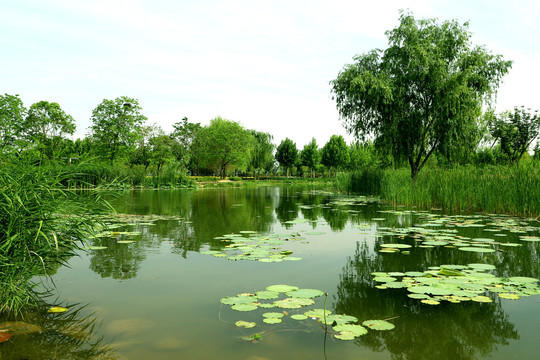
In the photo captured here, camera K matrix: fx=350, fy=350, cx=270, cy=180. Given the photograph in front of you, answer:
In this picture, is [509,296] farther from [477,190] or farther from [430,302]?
[477,190]

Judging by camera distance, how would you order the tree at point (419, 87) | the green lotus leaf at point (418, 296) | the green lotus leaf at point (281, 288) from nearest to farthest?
1. the green lotus leaf at point (418, 296)
2. the green lotus leaf at point (281, 288)
3. the tree at point (419, 87)

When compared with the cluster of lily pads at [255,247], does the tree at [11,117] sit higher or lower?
higher

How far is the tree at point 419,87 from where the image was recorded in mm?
16781

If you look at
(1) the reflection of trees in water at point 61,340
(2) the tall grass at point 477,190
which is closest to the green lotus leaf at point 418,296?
(1) the reflection of trees in water at point 61,340

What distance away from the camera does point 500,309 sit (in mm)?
2920

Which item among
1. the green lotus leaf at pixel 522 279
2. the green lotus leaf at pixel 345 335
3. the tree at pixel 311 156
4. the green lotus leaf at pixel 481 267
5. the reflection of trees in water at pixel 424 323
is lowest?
the reflection of trees in water at pixel 424 323

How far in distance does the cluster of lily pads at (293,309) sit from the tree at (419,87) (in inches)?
591

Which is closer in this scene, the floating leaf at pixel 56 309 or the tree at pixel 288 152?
the floating leaf at pixel 56 309

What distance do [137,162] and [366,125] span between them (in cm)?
3655

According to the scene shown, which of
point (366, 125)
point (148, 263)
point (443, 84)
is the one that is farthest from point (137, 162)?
point (148, 263)

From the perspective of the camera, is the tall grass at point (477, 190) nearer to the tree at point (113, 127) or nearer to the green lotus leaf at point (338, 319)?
the green lotus leaf at point (338, 319)

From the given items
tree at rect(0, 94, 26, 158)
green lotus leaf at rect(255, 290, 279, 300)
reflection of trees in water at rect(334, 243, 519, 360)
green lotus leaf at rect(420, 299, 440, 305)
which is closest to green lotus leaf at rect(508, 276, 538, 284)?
reflection of trees in water at rect(334, 243, 519, 360)

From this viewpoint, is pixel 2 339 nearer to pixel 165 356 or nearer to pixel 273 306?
pixel 165 356

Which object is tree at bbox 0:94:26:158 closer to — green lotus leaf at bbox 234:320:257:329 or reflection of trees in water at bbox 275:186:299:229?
reflection of trees in water at bbox 275:186:299:229
